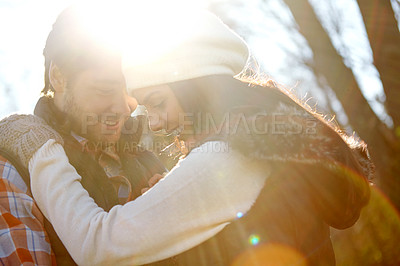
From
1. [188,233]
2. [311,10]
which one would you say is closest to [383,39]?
[311,10]

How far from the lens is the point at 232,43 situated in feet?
5.90

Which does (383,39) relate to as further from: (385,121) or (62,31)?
(62,31)

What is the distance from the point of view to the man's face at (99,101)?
2525 millimetres

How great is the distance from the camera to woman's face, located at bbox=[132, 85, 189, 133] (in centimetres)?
181

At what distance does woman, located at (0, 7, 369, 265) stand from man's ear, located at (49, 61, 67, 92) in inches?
38.3

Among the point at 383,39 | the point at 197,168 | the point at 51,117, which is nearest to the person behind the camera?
the point at 197,168

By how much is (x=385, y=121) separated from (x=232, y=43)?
3.19 meters

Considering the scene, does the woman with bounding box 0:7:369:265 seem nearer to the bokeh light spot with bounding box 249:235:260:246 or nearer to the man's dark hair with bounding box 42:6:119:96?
the bokeh light spot with bounding box 249:235:260:246

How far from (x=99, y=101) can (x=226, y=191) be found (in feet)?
4.47

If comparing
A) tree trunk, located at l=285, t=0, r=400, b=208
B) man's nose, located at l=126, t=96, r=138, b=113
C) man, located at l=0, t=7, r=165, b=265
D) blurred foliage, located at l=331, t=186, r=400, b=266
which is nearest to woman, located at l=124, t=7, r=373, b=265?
man, located at l=0, t=7, r=165, b=265

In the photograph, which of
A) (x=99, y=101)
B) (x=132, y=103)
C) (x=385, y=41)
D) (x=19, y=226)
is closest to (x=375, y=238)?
(x=385, y=41)

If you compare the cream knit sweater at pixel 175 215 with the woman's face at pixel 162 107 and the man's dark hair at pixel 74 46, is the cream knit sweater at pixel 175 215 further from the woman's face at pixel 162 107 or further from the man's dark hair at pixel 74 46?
the man's dark hair at pixel 74 46

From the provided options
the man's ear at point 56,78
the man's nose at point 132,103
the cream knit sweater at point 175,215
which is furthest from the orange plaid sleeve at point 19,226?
the man's nose at point 132,103

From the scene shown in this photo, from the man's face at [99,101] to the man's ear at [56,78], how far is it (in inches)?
2.0
